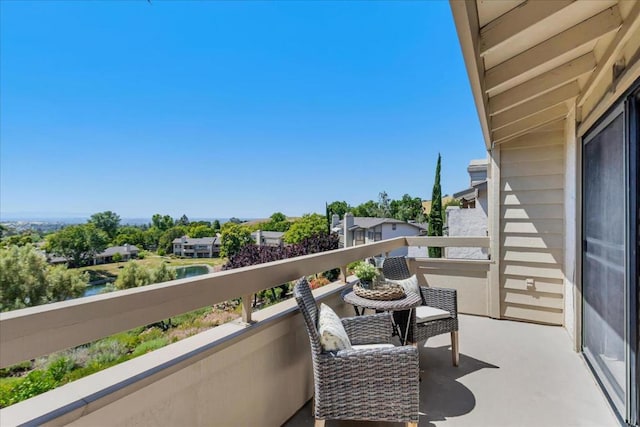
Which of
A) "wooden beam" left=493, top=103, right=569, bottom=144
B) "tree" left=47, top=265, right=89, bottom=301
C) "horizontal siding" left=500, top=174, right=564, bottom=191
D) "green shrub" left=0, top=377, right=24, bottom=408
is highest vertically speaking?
"wooden beam" left=493, top=103, right=569, bottom=144

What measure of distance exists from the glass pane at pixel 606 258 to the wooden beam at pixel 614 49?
15.1 inches

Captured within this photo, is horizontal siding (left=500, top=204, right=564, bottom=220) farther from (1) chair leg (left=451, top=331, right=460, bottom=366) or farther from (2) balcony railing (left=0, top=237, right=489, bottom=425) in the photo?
(2) balcony railing (left=0, top=237, right=489, bottom=425)

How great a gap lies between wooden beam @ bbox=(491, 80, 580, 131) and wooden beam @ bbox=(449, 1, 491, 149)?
873 millimetres

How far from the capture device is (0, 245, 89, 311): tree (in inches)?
395

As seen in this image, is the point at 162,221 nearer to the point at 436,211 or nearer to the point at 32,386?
the point at 436,211

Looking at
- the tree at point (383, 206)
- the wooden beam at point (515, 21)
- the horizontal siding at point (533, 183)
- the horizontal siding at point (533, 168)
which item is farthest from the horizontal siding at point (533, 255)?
the tree at point (383, 206)

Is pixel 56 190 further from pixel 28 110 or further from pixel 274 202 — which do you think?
pixel 274 202

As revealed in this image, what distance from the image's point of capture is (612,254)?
2.20 meters

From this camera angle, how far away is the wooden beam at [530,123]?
3436mm

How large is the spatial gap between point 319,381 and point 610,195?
228 cm

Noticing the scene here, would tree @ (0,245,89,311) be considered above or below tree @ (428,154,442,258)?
below

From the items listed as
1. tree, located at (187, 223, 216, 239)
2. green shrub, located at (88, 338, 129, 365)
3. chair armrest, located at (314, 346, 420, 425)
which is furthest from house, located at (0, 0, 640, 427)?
tree, located at (187, 223, 216, 239)

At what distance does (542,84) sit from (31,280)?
44.5ft

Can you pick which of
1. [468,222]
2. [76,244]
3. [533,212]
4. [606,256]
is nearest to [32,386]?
[606,256]
